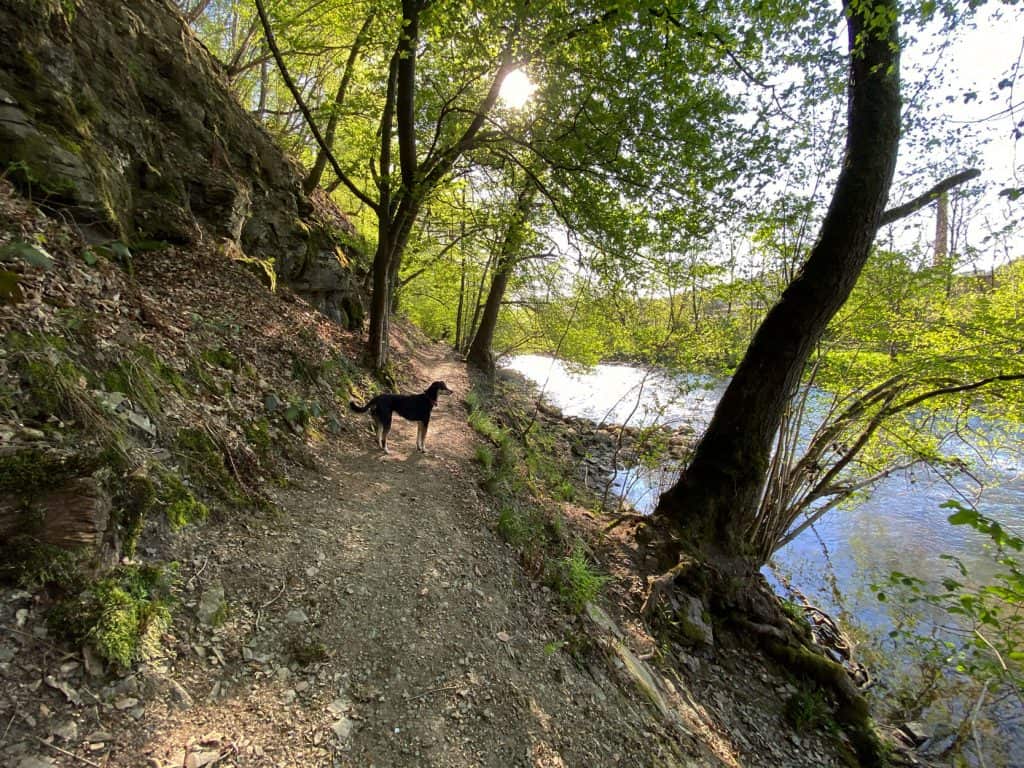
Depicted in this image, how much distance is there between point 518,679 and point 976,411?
788 cm

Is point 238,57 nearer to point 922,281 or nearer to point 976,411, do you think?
point 922,281

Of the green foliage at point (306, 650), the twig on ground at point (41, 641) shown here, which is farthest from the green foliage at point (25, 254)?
the green foliage at point (306, 650)

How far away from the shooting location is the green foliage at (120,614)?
1.99 metres

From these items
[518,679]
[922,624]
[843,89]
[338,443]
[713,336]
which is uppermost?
[843,89]

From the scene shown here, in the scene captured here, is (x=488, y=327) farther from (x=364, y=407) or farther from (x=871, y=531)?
(x=871, y=531)

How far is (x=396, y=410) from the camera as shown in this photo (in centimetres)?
662

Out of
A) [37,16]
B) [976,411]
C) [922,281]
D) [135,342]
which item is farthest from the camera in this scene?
[976,411]

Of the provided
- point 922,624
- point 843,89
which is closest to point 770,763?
point 922,624

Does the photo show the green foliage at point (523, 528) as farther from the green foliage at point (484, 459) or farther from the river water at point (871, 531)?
the river water at point (871, 531)

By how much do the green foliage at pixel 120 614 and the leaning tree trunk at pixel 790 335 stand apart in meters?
5.61

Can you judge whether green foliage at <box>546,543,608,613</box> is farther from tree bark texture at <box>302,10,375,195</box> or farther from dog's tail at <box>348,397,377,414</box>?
tree bark texture at <box>302,10,375,195</box>

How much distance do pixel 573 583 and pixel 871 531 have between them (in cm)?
957

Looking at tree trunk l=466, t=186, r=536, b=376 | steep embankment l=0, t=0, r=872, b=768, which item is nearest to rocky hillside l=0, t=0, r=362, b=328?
steep embankment l=0, t=0, r=872, b=768

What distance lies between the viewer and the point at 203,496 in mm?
3301
